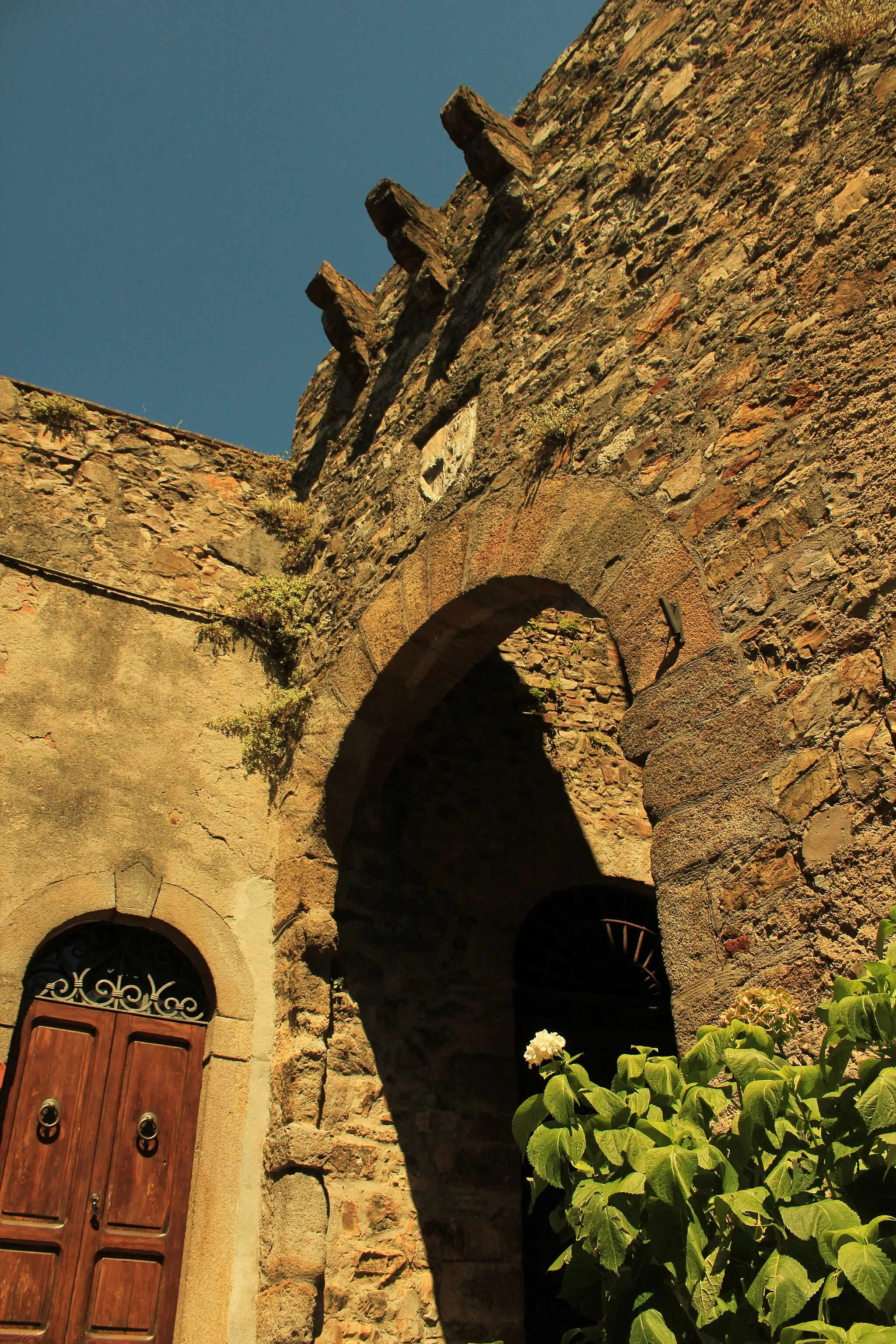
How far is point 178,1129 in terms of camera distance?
4539 millimetres

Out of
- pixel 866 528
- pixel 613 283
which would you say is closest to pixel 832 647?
pixel 866 528

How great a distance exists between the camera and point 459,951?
550cm

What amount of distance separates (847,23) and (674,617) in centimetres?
178

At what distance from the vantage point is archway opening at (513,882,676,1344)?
5.73 meters

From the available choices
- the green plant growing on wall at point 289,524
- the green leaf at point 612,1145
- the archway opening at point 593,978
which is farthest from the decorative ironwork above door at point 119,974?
the green leaf at point 612,1145

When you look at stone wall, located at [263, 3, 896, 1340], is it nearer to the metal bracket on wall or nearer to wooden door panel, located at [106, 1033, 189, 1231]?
the metal bracket on wall

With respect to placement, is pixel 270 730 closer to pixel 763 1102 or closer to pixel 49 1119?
pixel 49 1119

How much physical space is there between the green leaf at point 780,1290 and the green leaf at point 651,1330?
0.16m

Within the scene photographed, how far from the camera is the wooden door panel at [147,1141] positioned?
4.32 m

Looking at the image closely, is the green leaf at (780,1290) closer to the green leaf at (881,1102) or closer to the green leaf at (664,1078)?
the green leaf at (881,1102)

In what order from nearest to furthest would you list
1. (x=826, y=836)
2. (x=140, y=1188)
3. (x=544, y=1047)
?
(x=544, y=1047) < (x=826, y=836) < (x=140, y=1188)

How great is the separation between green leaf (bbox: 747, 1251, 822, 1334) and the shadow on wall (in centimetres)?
312

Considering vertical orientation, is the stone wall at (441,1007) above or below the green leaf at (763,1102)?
above

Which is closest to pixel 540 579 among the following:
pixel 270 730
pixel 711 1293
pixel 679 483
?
pixel 679 483
